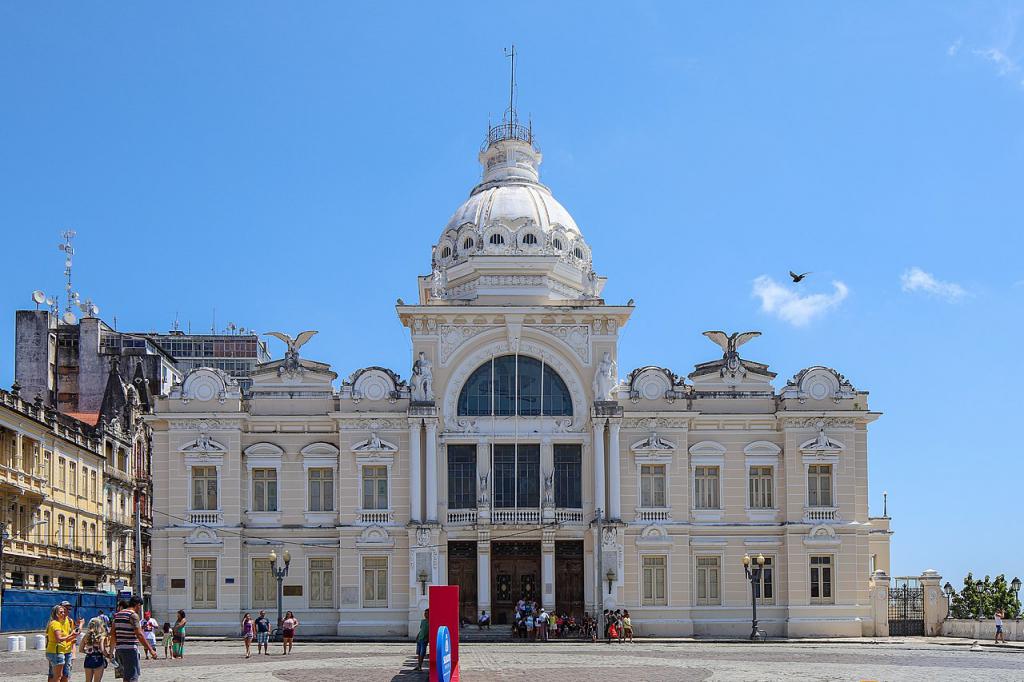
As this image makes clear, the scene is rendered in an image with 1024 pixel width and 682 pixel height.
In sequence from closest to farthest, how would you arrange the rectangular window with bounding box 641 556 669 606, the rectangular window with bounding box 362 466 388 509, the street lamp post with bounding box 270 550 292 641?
the street lamp post with bounding box 270 550 292 641 < the rectangular window with bounding box 641 556 669 606 < the rectangular window with bounding box 362 466 388 509

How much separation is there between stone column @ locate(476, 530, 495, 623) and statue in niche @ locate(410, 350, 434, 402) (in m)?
6.18

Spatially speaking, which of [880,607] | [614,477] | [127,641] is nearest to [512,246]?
[614,477]

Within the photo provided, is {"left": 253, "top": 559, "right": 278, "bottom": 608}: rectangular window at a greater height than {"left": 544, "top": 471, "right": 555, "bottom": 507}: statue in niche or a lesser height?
lesser

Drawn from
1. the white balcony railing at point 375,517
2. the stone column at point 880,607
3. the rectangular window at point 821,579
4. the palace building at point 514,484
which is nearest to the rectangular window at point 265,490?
the palace building at point 514,484

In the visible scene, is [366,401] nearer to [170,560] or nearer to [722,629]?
[170,560]

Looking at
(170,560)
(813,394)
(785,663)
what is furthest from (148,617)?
(813,394)

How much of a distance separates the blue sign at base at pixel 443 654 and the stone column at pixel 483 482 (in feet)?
105

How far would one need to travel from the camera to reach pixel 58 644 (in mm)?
24875

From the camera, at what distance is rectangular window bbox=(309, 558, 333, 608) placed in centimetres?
5788

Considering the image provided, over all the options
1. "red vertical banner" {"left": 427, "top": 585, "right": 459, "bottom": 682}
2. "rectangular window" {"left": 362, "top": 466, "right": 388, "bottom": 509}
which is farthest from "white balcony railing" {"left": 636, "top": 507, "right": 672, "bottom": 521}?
"red vertical banner" {"left": 427, "top": 585, "right": 459, "bottom": 682}

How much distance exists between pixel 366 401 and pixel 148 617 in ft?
47.6

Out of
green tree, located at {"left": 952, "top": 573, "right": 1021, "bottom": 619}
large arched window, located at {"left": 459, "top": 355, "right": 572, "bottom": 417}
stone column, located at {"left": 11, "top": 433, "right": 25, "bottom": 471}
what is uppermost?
large arched window, located at {"left": 459, "top": 355, "right": 572, "bottom": 417}

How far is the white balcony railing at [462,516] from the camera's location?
189 feet

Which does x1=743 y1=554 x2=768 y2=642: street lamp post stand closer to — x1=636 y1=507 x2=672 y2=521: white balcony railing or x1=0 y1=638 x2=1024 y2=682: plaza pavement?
x1=0 y1=638 x2=1024 y2=682: plaza pavement
